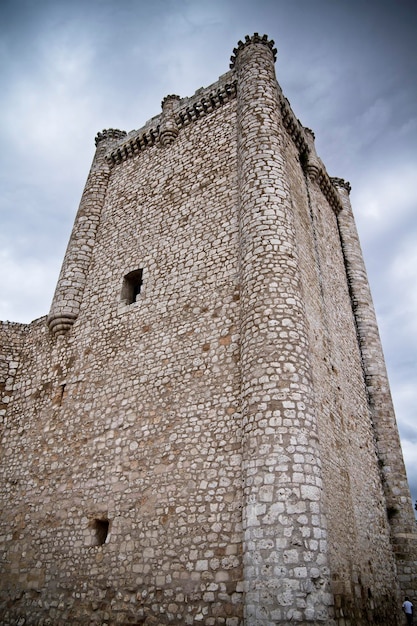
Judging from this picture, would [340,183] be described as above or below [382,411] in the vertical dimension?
above

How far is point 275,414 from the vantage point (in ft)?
19.9

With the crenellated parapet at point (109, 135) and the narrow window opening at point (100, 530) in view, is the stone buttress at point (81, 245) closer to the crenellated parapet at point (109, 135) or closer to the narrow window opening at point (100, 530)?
the crenellated parapet at point (109, 135)

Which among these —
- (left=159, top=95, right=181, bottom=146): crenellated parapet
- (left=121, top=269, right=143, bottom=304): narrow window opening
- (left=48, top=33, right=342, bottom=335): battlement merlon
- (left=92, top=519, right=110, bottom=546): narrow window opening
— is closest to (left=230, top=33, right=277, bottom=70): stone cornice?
(left=48, top=33, right=342, bottom=335): battlement merlon

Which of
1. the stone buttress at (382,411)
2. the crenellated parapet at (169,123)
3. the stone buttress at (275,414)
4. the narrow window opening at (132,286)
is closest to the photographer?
the stone buttress at (275,414)

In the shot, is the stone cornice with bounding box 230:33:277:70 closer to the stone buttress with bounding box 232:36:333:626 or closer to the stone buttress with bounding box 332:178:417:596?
the stone buttress with bounding box 232:36:333:626

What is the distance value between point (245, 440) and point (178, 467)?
4.17 ft

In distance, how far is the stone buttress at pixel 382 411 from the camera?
905cm

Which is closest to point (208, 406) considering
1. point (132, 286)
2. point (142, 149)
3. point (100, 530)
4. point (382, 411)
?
point (100, 530)

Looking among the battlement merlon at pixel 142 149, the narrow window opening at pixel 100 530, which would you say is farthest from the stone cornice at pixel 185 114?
the narrow window opening at pixel 100 530

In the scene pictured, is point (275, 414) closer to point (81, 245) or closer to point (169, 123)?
point (81, 245)

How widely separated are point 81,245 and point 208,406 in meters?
6.25

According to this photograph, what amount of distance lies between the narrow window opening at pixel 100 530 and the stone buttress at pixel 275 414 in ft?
9.17

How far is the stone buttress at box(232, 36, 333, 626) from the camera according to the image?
5090 millimetres

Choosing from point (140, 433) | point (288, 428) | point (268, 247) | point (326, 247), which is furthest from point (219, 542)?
point (326, 247)
